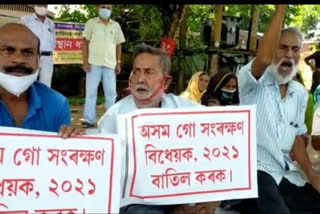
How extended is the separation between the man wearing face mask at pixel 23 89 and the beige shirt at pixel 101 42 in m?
4.70

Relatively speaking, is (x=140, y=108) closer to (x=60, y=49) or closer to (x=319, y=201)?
(x=319, y=201)

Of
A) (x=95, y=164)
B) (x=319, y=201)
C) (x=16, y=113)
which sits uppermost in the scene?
(x=16, y=113)

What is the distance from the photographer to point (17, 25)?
302 cm

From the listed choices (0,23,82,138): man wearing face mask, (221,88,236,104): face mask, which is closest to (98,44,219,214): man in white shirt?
(0,23,82,138): man wearing face mask

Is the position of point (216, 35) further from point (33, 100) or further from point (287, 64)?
point (33, 100)

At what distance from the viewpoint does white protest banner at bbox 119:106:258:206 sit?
287 cm

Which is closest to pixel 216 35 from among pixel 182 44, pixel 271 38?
pixel 182 44

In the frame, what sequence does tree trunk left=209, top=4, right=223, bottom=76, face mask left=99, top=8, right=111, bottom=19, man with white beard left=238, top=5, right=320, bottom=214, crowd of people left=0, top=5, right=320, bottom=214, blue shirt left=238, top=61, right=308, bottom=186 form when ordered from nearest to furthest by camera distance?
crowd of people left=0, top=5, right=320, bottom=214 → man with white beard left=238, top=5, right=320, bottom=214 → blue shirt left=238, top=61, right=308, bottom=186 → face mask left=99, top=8, right=111, bottom=19 → tree trunk left=209, top=4, right=223, bottom=76

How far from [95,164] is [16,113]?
1.97ft

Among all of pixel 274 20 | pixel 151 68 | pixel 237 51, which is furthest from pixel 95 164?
pixel 237 51

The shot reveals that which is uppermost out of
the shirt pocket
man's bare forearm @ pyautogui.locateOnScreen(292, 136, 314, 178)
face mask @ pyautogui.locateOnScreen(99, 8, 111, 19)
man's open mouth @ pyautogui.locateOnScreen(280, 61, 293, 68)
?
face mask @ pyautogui.locateOnScreen(99, 8, 111, 19)

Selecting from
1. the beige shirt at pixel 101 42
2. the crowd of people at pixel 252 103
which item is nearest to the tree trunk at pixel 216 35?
the beige shirt at pixel 101 42

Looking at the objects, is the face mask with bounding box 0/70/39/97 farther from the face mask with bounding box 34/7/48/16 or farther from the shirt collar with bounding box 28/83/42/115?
the face mask with bounding box 34/7/48/16

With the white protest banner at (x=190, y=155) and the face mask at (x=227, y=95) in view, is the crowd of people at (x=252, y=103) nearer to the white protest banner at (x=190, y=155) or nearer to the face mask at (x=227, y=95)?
the white protest banner at (x=190, y=155)
